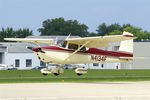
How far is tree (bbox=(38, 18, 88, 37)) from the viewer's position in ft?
600

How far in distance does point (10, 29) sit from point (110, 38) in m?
136

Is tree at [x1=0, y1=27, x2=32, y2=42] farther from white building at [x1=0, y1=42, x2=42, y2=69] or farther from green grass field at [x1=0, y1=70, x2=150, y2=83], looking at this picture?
green grass field at [x1=0, y1=70, x2=150, y2=83]

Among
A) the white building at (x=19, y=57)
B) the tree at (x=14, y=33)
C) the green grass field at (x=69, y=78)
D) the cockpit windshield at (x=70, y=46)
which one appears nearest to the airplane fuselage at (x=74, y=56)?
the cockpit windshield at (x=70, y=46)

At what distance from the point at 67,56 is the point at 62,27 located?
144064 mm

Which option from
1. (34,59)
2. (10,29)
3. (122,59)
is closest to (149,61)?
(34,59)

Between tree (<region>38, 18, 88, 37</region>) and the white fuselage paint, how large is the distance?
459ft

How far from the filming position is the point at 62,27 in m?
184

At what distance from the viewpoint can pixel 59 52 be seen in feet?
131

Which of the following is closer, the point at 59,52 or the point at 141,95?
the point at 141,95

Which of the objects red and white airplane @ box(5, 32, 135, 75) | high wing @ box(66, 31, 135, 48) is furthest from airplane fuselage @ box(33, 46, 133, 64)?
high wing @ box(66, 31, 135, 48)

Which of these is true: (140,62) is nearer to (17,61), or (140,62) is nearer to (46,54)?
(17,61)

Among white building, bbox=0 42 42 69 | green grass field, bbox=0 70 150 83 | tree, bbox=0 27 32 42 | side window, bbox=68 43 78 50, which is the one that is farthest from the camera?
tree, bbox=0 27 32 42

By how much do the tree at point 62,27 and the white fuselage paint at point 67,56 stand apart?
139926 mm

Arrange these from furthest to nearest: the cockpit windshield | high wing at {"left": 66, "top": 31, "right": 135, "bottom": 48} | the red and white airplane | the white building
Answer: the white building
the cockpit windshield
the red and white airplane
high wing at {"left": 66, "top": 31, "right": 135, "bottom": 48}
